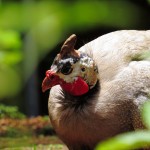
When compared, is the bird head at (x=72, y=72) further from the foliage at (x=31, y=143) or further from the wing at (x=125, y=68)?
the foliage at (x=31, y=143)

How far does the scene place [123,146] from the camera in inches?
32.3

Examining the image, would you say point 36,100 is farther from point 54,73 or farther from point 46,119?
point 54,73

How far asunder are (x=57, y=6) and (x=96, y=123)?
3.18m

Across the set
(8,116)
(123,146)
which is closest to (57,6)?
(123,146)

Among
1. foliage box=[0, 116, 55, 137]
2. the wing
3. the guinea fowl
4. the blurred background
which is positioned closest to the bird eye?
the guinea fowl

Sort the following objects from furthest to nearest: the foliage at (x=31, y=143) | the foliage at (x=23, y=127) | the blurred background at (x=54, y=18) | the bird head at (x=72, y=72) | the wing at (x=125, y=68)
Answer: the foliage at (x=23, y=127), the foliage at (x=31, y=143), the bird head at (x=72, y=72), the wing at (x=125, y=68), the blurred background at (x=54, y=18)

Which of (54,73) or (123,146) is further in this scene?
(54,73)

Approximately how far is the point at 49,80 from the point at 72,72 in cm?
23

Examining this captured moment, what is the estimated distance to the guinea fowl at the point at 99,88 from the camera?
3.96 m

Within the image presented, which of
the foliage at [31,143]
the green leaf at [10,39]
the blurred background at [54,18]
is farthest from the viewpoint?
Result: the foliage at [31,143]

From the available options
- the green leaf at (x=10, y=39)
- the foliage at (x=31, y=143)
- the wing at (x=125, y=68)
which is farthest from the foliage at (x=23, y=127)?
the green leaf at (x=10, y=39)

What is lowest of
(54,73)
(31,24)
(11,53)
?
(54,73)

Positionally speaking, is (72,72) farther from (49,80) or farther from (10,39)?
(10,39)

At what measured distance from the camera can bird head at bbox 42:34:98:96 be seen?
13.2 feet
